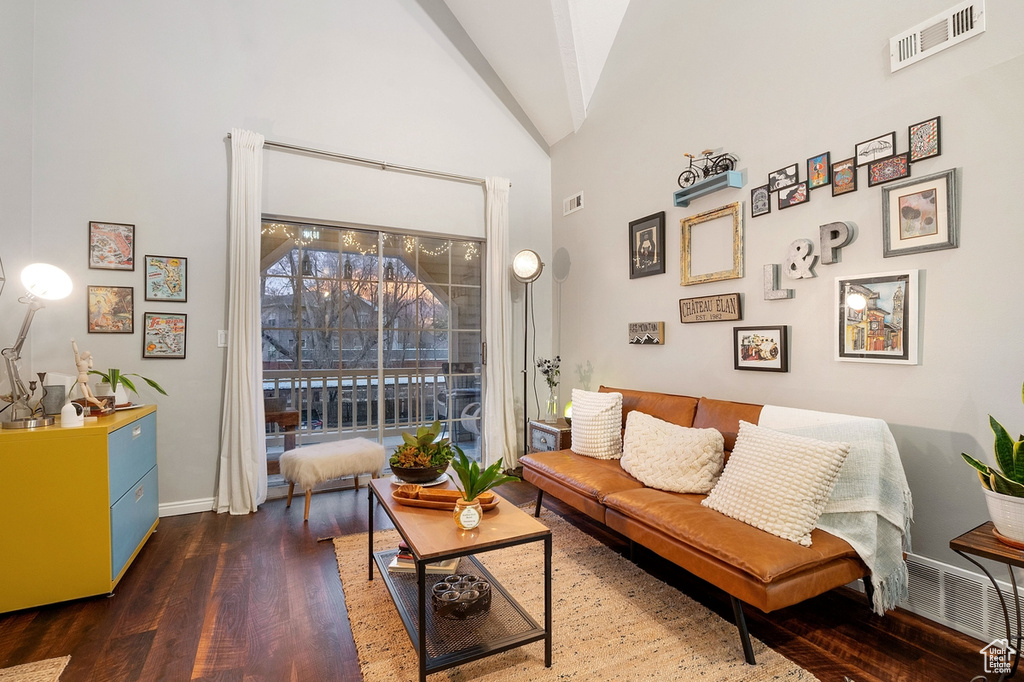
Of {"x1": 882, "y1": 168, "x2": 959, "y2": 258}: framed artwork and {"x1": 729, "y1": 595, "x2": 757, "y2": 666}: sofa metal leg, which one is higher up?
{"x1": 882, "y1": 168, "x2": 959, "y2": 258}: framed artwork

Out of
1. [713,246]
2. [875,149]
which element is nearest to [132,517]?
[713,246]

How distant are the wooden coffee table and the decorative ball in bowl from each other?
0.15 m

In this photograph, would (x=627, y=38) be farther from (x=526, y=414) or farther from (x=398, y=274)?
(x=526, y=414)

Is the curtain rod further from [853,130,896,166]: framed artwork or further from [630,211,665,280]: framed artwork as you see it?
[853,130,896,166]: framed artwork

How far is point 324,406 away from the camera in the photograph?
394 centimetres

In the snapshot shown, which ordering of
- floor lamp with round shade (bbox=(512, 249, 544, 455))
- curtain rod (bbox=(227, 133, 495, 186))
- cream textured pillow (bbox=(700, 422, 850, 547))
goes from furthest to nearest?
floor lamp with round shade (bbox=(512, 249, 544, 455))
curtain rod (bbox=(227, 133, 495, 186))
cream textured pillow (bbox=(700, 422, 850, 547))

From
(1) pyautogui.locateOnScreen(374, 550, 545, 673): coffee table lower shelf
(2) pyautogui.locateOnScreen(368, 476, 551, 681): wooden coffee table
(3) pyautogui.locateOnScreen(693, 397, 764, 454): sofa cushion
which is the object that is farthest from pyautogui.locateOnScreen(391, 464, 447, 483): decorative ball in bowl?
(3) pyautogui.locateOnScreen(693, 397, 764, 454): sofa cushion

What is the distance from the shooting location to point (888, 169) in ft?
7.08

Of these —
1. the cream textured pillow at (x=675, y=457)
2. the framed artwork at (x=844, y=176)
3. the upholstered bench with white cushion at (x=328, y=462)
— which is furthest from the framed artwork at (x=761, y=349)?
the upholstered bench with white cushion at (x=328, y=462)

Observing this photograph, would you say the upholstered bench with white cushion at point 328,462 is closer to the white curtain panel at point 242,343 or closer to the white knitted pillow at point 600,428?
the white curtain panel at point 242,343

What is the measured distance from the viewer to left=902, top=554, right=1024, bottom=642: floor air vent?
5.99 ft

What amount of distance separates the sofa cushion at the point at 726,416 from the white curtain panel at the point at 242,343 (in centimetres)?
302

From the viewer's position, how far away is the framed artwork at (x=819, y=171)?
2387 millimetres

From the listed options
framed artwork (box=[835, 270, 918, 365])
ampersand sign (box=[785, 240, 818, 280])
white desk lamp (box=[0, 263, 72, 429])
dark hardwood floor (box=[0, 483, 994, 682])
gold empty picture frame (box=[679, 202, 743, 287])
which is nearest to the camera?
dark hardwood floor (box=[0, 483, 994, 682])
